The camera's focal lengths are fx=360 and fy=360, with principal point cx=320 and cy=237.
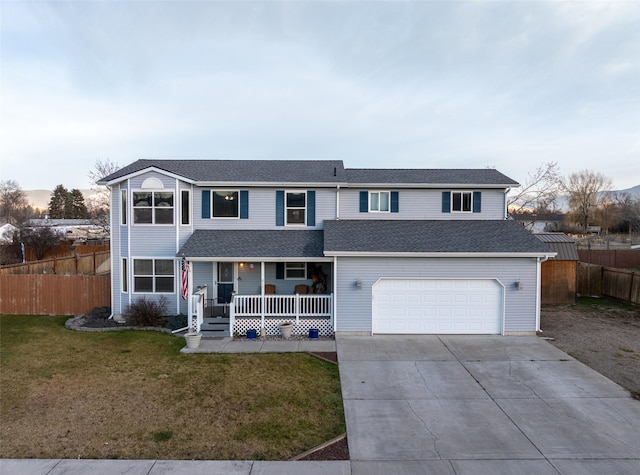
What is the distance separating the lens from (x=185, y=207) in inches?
568

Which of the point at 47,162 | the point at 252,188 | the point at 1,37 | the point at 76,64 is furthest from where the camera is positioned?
the point at 47,162

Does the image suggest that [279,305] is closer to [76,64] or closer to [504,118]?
[76,64]

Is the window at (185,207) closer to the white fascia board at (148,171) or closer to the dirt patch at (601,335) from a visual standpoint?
the white fascia board at (148,171)

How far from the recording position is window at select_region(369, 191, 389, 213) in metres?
15.6

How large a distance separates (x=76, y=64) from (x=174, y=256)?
11.3 meters

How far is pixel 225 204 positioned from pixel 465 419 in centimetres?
1152

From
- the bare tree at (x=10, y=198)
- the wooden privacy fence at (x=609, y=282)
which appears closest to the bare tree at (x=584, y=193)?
the wooden privacy fence at (x=609, y=282)

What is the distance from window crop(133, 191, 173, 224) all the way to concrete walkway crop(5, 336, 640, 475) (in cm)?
598

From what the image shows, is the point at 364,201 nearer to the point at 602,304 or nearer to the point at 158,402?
the point at 158,402

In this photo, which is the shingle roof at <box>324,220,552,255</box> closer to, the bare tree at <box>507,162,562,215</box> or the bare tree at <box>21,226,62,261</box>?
the bare tree at <box>507,162,562,215</box>

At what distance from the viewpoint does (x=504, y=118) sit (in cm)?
2127

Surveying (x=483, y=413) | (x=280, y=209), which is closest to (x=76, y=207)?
(x=280, y=209)

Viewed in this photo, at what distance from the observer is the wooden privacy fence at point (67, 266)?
17236mm

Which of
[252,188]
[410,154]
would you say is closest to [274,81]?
[252,188]
